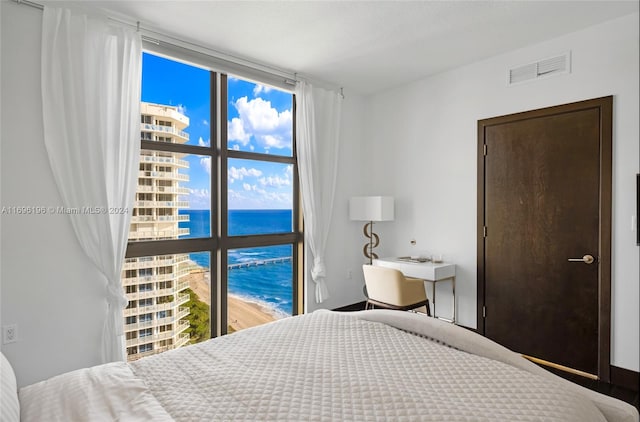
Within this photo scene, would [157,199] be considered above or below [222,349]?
above

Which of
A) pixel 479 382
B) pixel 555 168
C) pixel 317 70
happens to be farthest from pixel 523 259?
pixel 317 70

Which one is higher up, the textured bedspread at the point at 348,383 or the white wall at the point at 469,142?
the white wall at the point at 469,142

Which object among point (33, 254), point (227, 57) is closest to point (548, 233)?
point (227, 57)

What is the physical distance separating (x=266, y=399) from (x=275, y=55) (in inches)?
115

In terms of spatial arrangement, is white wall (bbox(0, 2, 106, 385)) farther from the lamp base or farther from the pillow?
the lamp base

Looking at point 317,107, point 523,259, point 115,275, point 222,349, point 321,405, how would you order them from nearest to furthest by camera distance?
point 321,405
point 222,349
point 115,275
point 523,259
point 317,107

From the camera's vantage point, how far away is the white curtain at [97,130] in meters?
2.38

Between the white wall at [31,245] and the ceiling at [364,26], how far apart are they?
56 cm

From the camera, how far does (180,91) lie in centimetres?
321

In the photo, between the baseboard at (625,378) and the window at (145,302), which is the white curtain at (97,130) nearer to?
the window at (145,302)

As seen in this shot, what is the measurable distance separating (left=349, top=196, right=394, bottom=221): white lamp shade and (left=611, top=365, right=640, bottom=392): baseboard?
2204 millimetres

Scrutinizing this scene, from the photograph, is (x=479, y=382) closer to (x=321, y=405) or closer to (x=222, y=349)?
(x=321, y=405)

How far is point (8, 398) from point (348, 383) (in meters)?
1.03

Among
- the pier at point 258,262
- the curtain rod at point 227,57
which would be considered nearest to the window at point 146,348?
the pier at point 258,262
